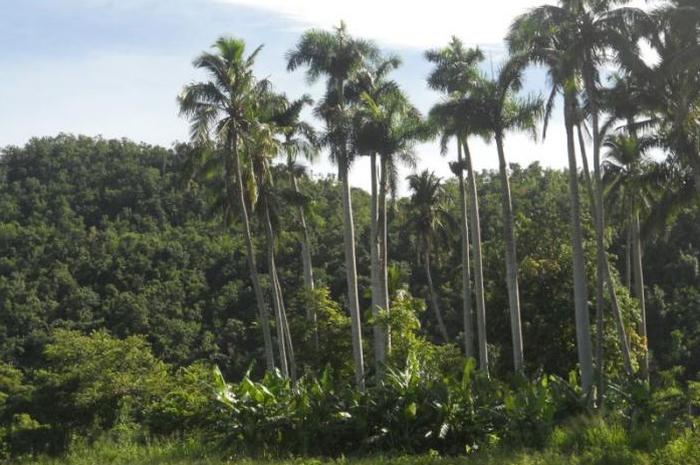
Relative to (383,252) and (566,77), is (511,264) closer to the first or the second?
(383,252)

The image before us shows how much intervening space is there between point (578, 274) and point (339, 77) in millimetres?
12075

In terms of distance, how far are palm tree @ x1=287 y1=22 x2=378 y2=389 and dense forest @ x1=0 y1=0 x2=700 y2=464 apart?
75 mm

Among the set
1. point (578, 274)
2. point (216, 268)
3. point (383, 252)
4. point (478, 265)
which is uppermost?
point (216, 268)

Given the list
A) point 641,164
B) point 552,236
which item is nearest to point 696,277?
point 552,236

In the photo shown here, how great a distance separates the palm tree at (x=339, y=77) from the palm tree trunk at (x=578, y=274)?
792cm

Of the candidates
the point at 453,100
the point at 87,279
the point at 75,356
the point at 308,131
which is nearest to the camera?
the point at 453,100

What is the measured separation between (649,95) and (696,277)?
1049 inches

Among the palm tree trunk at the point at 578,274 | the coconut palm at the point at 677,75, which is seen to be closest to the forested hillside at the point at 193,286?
the palm tree trunk at the point at 578,274

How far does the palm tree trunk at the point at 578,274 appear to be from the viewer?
21422 mm

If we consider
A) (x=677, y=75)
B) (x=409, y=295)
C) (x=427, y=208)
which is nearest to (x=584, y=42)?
(x=677, y=75)

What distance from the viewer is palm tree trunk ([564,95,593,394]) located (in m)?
21.4

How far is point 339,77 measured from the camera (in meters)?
29.8

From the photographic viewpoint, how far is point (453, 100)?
25328mm

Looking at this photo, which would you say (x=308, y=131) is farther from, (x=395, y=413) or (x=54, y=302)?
(x=54, y=302)
